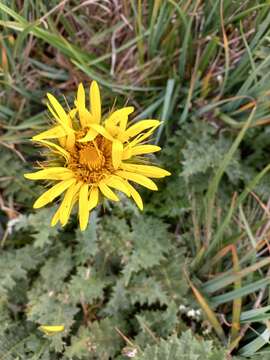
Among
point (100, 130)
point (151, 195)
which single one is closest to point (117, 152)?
point (100, 130)

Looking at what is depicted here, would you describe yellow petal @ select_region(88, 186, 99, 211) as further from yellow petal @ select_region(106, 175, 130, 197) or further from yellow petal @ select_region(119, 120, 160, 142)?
yellow petal @ select_region(119, 120, 160, 142)

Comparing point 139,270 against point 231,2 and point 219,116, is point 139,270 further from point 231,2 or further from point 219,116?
point 231,2

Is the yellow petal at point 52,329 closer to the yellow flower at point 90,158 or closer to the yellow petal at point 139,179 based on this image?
the yellow flower at point 90,158

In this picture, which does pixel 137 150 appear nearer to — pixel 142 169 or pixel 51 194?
pixel 142 169

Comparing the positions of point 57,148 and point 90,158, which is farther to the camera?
point 90,158

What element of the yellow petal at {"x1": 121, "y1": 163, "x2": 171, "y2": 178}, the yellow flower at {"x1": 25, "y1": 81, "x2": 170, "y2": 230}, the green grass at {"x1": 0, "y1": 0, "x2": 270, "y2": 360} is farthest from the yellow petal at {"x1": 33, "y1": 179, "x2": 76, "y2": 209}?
the green grass at {"x1": 0, "y1": 0, "x2": 270, "y2": 360}

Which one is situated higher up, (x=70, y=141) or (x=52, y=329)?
(x=70, y=141)
